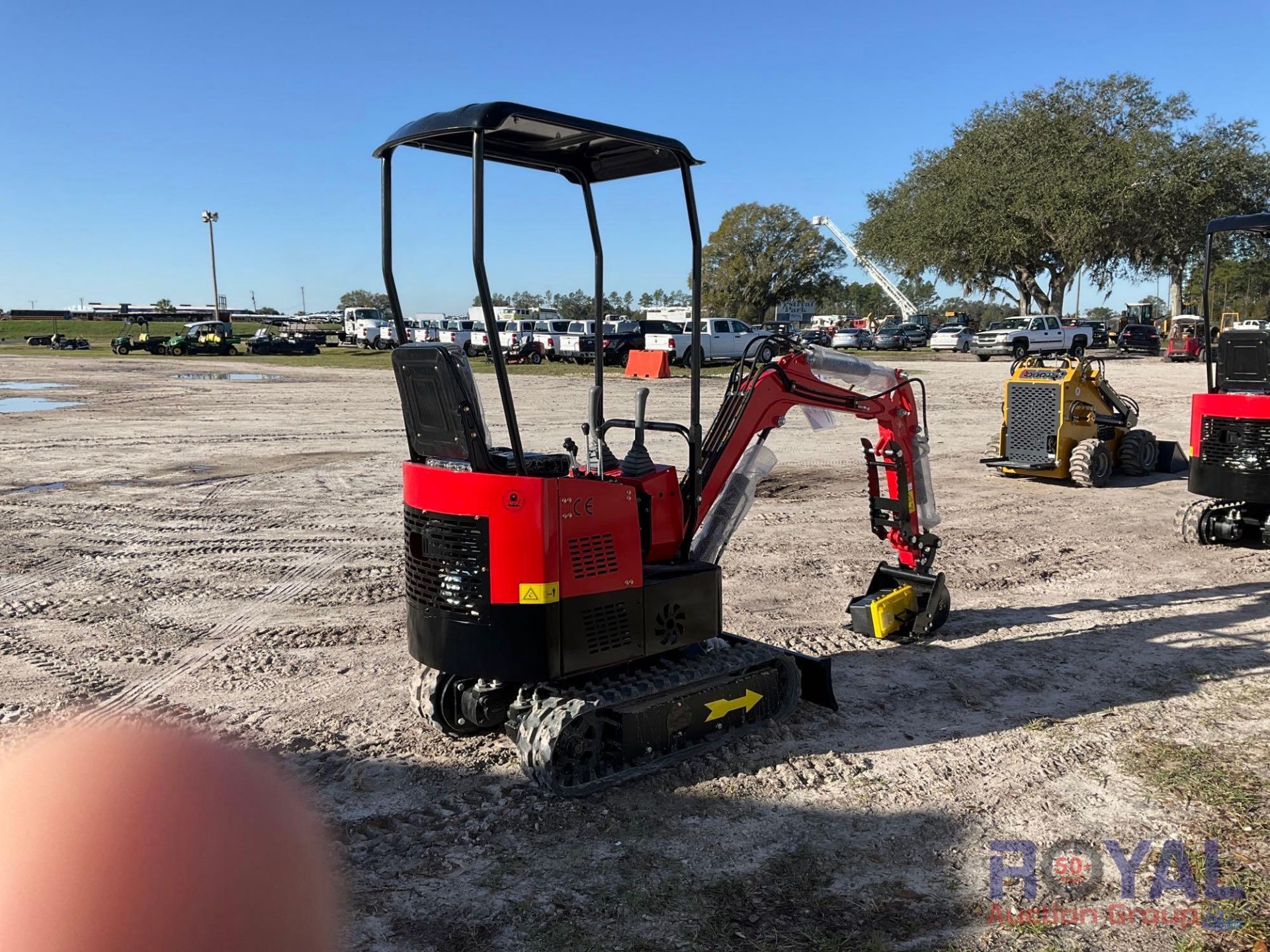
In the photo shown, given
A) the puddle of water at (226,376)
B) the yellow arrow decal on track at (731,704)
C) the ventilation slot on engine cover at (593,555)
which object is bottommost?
the yellow arrow decal on track at (731,704)

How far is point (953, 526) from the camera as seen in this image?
10.9 meters

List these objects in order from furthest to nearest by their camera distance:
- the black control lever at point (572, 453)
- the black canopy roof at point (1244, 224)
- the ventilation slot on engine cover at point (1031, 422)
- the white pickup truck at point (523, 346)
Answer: the white pickup truck at point (523, 346) → the ventilation slot on engine cover at point (1031, 422) → the black canopy roof at point (1244, 224) → the black control lever at point (572, 453)

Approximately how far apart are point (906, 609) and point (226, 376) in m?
29.2

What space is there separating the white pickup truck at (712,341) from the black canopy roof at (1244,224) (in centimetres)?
2467

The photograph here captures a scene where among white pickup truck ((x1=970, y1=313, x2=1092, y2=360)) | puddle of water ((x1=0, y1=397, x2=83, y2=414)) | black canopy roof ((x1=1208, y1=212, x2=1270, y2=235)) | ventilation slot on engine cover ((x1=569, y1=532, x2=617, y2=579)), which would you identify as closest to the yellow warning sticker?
ventilation slot on engine cover ((x1=569, y1=532, x2=617, y2=579))

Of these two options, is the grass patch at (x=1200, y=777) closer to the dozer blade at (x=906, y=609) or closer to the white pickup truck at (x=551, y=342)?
the dozer blade at (x=906, y=609)

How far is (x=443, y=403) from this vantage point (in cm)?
449

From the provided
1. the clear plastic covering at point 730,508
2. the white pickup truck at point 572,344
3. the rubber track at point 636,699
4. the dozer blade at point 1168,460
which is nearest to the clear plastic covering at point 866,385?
the clear plastic covering at point 730,508

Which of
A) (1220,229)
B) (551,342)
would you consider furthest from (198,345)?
(1220,229)

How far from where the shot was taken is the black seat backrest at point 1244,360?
923 cm

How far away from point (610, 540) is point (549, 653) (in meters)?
0.60

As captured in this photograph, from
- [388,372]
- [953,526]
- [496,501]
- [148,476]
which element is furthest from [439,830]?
[388,372]

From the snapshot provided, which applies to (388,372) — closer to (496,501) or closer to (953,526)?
(953,526)

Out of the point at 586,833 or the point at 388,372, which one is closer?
the point at 586,833
